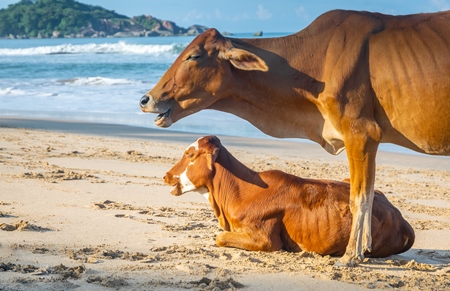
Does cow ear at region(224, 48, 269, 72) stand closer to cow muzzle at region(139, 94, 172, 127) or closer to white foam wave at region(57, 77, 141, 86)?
cow muzzle at region(139, 94, 172, 127)

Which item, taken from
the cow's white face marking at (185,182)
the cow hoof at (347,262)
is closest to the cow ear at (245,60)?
the cow's white face marking at (185,182)

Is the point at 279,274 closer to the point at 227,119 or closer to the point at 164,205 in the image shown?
the point at 164,205

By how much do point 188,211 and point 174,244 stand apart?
1537 millimetres

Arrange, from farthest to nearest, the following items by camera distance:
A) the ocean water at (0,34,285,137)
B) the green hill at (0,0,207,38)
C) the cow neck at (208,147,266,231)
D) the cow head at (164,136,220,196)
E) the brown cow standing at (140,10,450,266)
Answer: the green hill at (0,0,207,38), the ocean water at (0,34,285,137), the cow head at (164,136,220,196), the cow neck at (208,147,266,231), the brown cow standing at (140,10,450,266)

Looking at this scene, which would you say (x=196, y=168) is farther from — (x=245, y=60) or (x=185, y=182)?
(x=245, y=60)

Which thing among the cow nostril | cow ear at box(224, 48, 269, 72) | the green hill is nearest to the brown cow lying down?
the cow nostril

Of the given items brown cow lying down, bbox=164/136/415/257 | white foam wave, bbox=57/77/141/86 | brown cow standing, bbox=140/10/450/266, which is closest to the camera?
brown cow standing, bbox=140/10/450/266

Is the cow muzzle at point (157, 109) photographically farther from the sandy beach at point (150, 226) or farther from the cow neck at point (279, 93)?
the sandy beach at point (150, 226)

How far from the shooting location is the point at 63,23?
379ft

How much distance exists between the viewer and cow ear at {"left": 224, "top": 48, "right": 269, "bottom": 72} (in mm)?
6391

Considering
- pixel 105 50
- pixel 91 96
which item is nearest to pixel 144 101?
pixel 91 96

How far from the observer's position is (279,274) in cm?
582

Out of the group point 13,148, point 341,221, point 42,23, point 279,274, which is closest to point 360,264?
point 341,221

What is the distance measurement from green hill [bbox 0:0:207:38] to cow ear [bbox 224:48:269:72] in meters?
112
